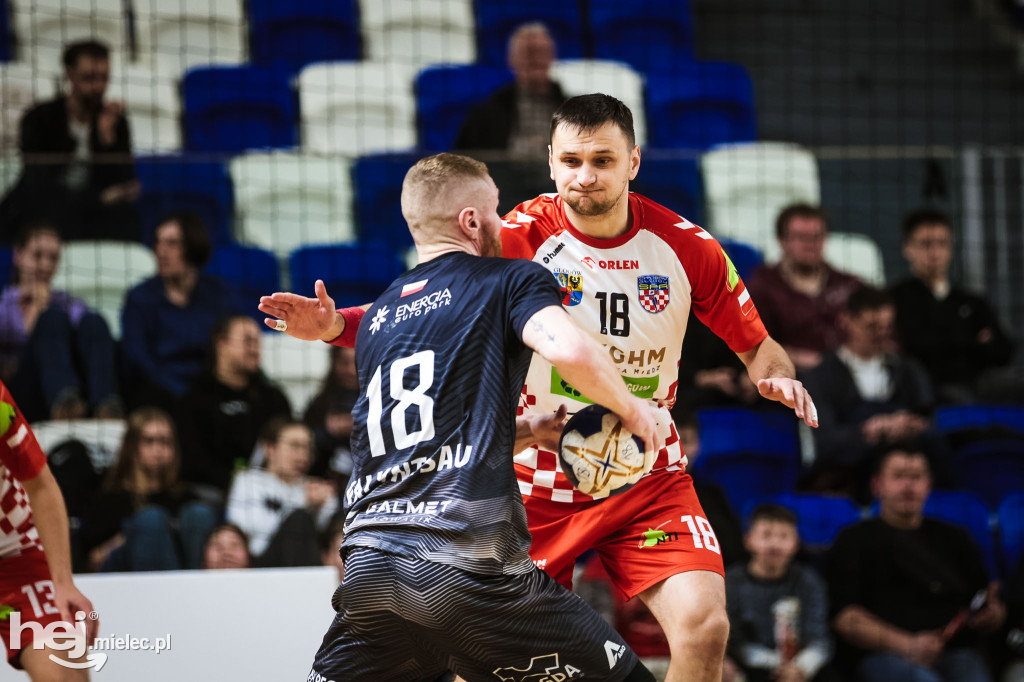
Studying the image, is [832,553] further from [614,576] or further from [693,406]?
[614,576]

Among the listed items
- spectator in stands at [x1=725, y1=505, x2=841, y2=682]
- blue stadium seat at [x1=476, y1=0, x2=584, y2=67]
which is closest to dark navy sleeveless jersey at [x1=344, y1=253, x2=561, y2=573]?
spectator in stands at [x1=725, y1=505, x2=841, y2=682]

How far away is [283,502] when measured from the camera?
269 inches

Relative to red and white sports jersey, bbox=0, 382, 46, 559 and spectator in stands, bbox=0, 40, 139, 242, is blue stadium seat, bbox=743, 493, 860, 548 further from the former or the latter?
spectator in stands, bbox=0, 40, 139, 242

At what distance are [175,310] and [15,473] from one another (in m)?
3.08

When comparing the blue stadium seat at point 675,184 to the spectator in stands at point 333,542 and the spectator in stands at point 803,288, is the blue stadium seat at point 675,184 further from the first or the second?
the spectator in stands at point 333,542

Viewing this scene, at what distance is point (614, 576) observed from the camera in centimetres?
432

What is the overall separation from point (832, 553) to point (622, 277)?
Answer: 346 cm

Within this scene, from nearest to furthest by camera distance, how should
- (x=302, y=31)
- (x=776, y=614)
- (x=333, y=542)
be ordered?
1. (x=333, y=542)
2. (x=776, y=614)
3. (x=302, y=31)

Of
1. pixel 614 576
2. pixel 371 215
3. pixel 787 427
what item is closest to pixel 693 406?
pixel 787 427

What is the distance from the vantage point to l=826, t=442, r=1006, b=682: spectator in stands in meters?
6.89

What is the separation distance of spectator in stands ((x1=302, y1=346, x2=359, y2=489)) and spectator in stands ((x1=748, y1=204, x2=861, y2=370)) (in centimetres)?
267

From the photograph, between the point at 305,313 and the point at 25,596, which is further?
the point at 25,596

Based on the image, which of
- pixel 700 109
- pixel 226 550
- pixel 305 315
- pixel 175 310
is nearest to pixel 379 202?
pixel 175 310

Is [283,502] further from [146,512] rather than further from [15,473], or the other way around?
[15,473]
